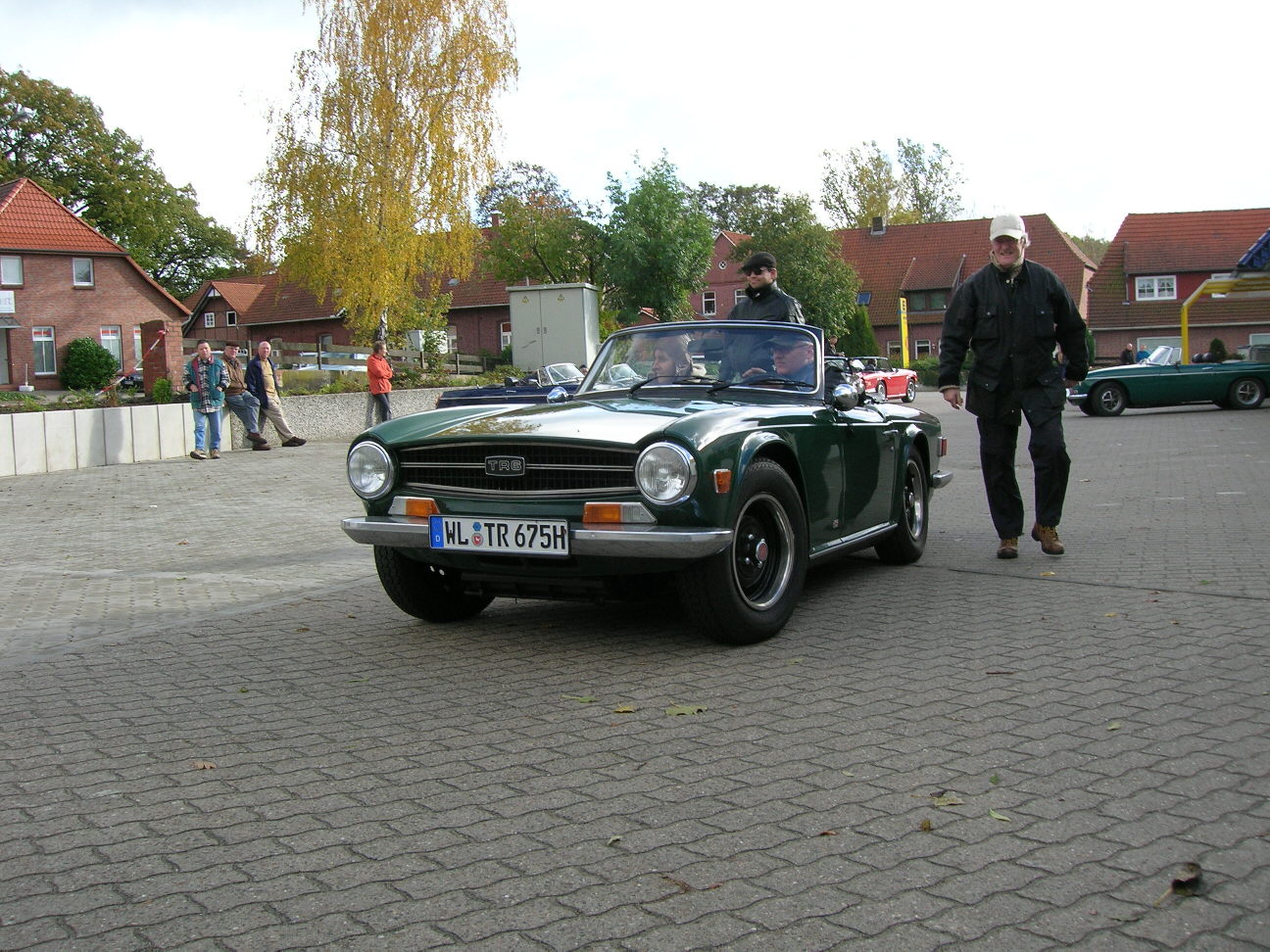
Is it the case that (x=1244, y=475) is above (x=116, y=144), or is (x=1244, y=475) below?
below

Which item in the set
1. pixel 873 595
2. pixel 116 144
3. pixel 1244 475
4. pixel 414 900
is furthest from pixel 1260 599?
pixel 116 144

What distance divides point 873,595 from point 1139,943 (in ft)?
13.2

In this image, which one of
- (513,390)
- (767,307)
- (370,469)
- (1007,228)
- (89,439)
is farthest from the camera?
(89,439)

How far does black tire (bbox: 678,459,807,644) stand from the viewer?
4.97 metres

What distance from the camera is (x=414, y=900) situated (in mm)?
2723

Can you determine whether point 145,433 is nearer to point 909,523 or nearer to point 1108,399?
point 909,523

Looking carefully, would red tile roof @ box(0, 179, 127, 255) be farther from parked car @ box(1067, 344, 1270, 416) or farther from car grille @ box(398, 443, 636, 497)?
car grille @ box(398, 443, 636, 497)

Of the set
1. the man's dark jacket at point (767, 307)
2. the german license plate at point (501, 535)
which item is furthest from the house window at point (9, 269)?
the german license plate at point (501, 535)

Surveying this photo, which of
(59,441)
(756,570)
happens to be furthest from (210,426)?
(756,570)

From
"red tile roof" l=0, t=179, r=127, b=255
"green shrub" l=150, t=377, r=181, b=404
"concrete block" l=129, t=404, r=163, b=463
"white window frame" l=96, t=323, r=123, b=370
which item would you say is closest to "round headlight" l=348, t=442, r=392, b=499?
"concrete block" l=129, t=404, r=163, b=463

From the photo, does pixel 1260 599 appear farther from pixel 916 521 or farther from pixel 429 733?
pixel 429 733

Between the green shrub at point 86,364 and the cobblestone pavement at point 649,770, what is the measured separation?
4465 centimetres

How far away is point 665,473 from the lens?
4.83m

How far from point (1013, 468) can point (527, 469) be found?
3.52 m
